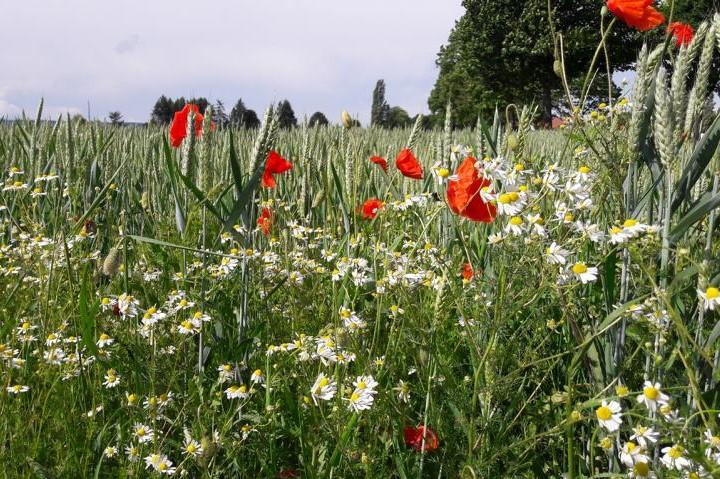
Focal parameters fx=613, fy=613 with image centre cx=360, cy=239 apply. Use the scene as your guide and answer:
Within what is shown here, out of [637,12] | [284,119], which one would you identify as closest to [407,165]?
[637,12]

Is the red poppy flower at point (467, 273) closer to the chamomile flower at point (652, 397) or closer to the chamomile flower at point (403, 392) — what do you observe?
the chamomile flower at point (403, 392)

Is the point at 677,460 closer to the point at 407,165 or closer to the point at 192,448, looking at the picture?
the point at 192,448

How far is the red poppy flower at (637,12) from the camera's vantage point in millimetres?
1702

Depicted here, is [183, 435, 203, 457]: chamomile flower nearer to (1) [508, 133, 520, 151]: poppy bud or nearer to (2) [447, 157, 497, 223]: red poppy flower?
(2) [447, 157, 497, 223]: red poppy flower

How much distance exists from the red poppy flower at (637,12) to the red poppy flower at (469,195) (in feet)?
2.17

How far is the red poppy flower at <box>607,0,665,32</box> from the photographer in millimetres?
1702

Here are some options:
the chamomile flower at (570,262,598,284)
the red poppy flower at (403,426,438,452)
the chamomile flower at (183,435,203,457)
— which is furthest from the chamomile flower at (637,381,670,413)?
the chamomile flower at (183,435,203,457)

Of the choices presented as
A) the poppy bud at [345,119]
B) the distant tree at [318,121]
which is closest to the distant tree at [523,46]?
the distant tree at [318,121]

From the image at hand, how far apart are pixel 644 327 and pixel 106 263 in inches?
53.7

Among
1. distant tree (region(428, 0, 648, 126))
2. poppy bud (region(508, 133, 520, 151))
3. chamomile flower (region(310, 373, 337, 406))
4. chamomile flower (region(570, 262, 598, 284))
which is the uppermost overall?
distant tree (region(428, 0, 648, 126))

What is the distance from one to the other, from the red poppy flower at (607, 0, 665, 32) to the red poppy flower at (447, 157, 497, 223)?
2.17ft

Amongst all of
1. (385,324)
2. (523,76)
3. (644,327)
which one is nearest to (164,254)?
(385,324)

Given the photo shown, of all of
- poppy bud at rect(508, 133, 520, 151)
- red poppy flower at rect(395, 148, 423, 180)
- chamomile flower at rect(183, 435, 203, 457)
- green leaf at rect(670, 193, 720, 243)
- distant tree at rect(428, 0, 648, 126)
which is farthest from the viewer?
distant tree at rect(428, 0, 648, 126)

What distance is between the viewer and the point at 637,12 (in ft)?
5.63
